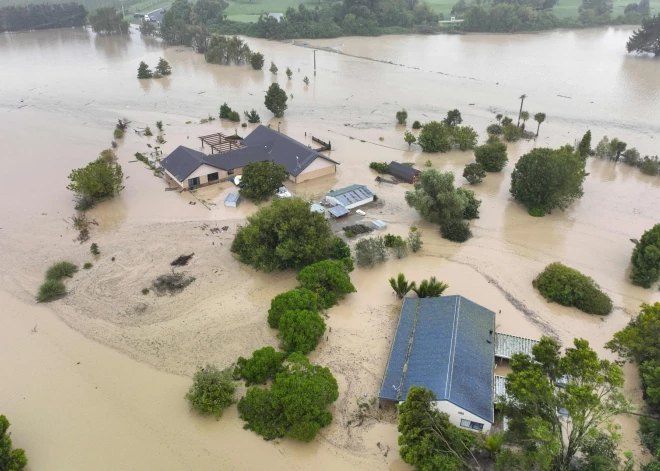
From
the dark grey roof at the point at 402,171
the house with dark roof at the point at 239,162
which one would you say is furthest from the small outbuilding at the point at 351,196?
the dark grey roof at the point at 402,171

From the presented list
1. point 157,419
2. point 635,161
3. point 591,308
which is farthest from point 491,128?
point 157,419

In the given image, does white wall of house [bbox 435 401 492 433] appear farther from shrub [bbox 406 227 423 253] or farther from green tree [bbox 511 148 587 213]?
green tree [bbox 511 148 587 213]

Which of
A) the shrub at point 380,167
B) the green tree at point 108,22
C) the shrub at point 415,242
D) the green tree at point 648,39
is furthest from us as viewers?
the green tree at point 108,22

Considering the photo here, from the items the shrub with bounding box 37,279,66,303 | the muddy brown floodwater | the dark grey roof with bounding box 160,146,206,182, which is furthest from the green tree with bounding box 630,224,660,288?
the shrub with bounding box 37,279,66,303

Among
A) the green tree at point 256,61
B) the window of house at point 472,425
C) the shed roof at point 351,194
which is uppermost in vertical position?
the green tree at point 256,61

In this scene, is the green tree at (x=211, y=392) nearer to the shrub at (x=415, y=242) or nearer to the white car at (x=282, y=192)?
the shrub at (x=415, y=242)

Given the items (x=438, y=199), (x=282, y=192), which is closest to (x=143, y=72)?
(x=282, y=192)

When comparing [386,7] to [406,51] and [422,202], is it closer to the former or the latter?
[406,51]
